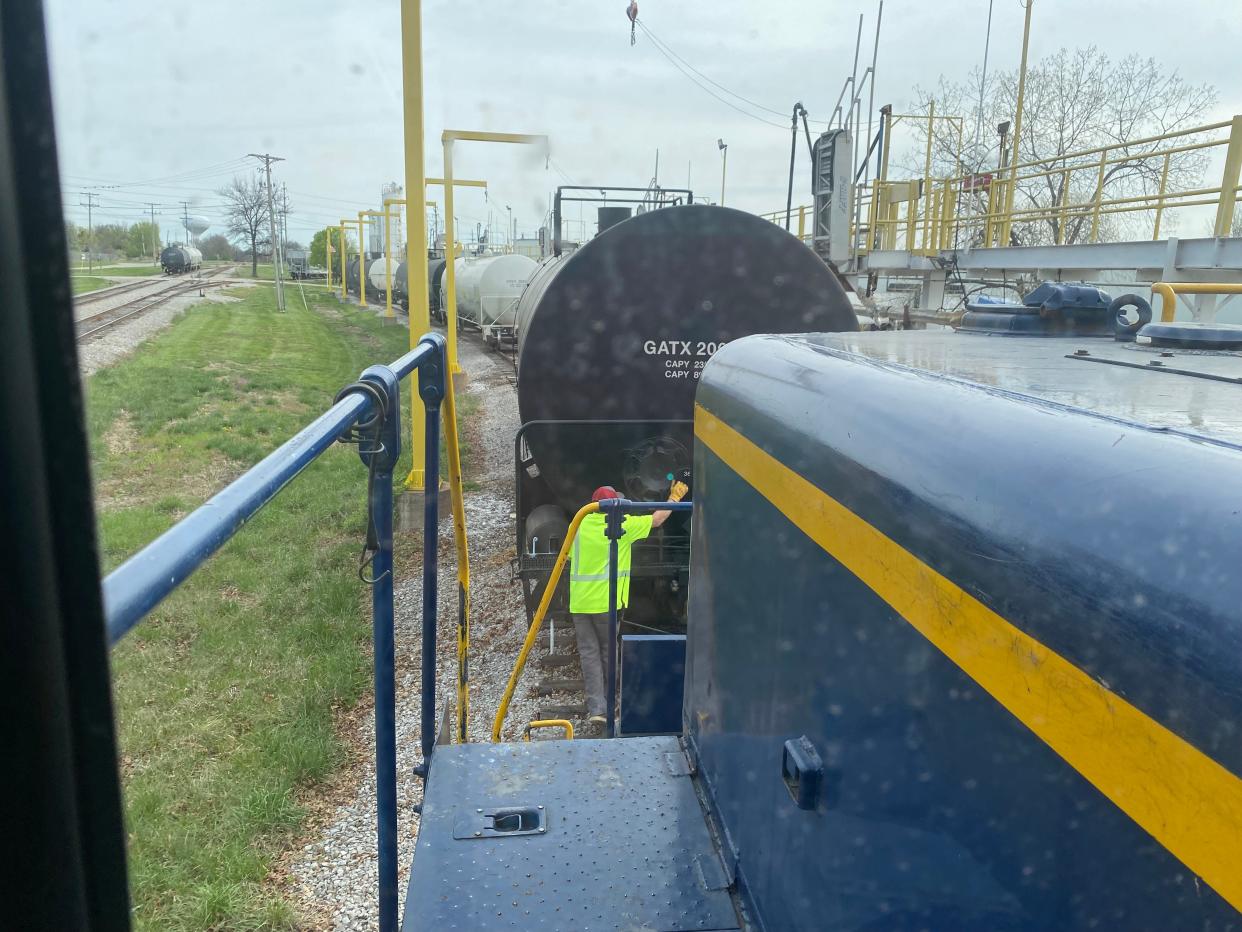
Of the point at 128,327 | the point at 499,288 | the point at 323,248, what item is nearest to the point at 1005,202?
the point at 499,288

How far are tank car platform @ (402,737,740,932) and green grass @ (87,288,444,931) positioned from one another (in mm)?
1154

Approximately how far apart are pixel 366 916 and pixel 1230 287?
3.94 m

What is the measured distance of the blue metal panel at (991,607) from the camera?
906mm

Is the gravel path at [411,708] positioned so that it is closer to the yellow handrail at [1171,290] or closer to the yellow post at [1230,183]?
the yellow handrail at [1171,290]

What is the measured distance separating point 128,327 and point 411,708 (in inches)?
706

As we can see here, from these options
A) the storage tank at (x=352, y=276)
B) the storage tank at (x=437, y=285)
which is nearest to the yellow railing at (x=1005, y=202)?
the storage tank at (x=437, y=285)

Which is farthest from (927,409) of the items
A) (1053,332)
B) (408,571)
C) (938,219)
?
(938,219)

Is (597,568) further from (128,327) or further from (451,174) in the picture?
(128,327)

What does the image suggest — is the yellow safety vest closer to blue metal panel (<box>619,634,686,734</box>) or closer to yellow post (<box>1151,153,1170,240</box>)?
blue metal panel (<box>619,634,686,734</box>)

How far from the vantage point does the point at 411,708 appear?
5418 mm

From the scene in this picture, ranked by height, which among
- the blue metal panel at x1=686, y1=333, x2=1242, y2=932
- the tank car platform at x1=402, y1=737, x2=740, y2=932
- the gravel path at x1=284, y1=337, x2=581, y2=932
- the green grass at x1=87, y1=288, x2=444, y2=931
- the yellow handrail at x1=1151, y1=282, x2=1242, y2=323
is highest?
the yellow handrail at x1=1151, y1=282, x2=1242, y2=323

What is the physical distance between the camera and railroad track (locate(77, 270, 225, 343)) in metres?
18.2

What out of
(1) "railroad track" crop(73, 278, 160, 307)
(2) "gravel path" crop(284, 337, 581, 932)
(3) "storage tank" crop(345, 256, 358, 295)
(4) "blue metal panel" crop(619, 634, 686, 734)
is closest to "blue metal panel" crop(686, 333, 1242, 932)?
(4) "blue metal panel" crop(619, 634, 686, 734)

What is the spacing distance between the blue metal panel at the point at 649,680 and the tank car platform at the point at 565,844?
962 millimetres
